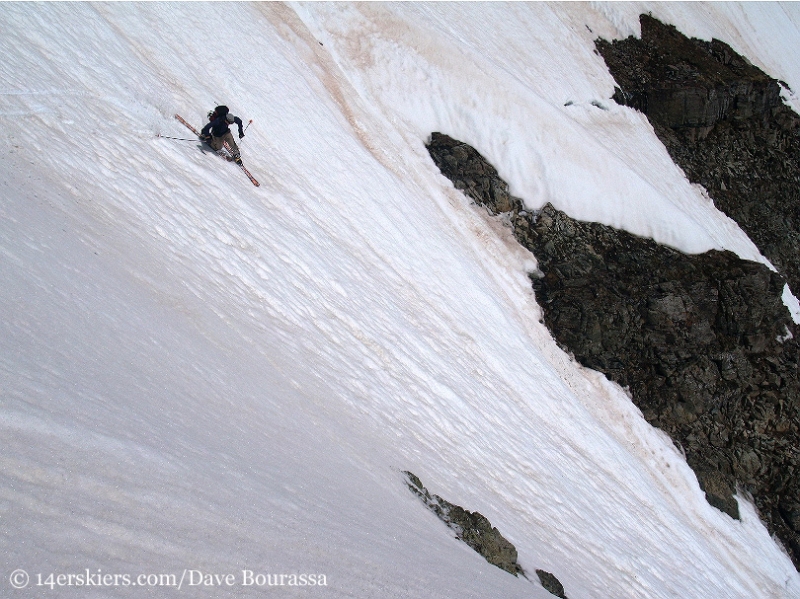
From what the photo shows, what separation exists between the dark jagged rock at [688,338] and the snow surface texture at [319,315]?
845 mm

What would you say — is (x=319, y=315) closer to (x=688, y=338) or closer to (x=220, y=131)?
(x=220, y=131)

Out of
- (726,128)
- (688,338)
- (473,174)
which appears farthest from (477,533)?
(726,128)

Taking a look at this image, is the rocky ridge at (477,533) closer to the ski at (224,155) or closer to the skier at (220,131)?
the ski at (224,155)

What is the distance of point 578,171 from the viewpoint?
79.6 ft

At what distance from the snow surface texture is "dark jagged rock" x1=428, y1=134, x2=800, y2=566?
33.3 inches

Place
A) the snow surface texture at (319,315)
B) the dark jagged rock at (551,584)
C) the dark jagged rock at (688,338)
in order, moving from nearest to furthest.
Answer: the snow surface texture at (319,315) → the dark jagged rock at (551,584) → the dark jagged rock at (688,338)

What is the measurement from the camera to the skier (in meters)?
14.1

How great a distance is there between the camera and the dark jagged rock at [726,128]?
28.7 meters

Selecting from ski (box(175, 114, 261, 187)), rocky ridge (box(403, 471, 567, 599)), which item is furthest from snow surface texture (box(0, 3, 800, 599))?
rocky ridge (box(403, 471, 567, 599))

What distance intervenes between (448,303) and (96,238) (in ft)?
31.6

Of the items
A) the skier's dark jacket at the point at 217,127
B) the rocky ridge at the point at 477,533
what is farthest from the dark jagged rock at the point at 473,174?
the rocky ridge at the point at 477,533

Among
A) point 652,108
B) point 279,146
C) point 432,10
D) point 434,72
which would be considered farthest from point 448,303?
point 652,108

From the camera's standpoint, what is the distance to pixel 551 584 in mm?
9219

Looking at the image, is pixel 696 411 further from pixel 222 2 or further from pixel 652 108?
pixel 222 2
